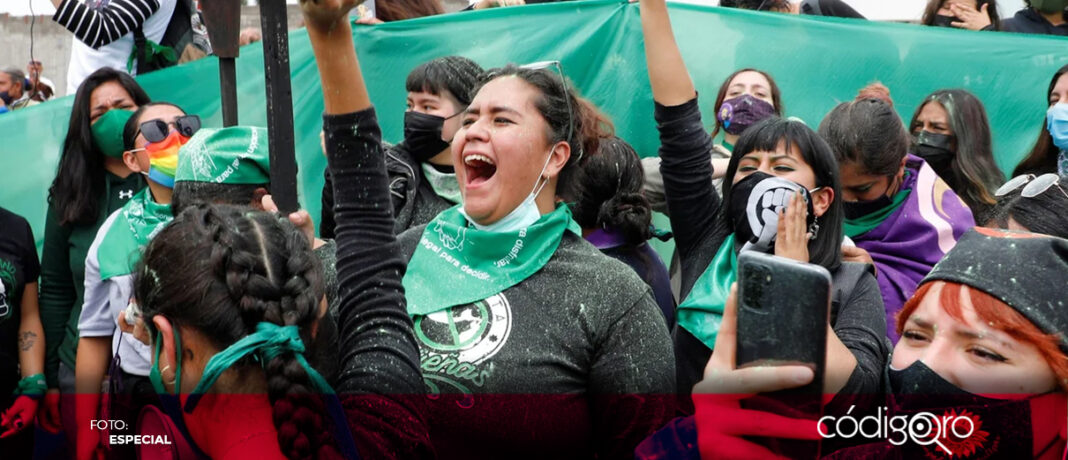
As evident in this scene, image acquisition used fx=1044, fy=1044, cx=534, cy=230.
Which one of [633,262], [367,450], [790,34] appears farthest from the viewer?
[790,34]

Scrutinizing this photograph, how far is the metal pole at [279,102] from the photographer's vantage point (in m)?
2.31

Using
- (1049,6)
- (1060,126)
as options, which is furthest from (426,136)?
(1049,6)

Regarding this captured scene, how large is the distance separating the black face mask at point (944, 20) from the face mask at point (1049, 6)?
1.25ft

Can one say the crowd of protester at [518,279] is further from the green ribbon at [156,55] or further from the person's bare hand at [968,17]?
the person's bare hand at [968,17]

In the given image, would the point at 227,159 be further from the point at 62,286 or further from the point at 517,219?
the point at 62,286

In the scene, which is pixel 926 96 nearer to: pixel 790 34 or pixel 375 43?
pixel 790 34

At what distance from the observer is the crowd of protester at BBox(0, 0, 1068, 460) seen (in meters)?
1.81

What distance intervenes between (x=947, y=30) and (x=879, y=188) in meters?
1.57

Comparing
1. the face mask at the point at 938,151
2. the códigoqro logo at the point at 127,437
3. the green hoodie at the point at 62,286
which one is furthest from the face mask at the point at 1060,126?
the green hoodie at the point at 62,286

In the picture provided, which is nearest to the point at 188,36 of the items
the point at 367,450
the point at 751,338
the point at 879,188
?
the point at 879,188

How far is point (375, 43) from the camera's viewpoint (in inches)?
201

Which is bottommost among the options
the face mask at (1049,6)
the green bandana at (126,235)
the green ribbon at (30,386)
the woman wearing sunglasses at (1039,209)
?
the green ribbon at (30,386)

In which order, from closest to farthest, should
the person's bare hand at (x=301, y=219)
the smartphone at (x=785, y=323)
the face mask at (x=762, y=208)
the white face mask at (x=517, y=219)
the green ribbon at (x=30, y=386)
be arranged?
1. the smartphone at (x=785, y=323)
2. the person's bare hand at (x=301, y=219)
3. the white face mask at (x=517, y=219)
4. the face mask at (x=762, y=208)
5. the green ribbon at (x=30, y=386)

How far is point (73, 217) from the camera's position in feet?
13.6
